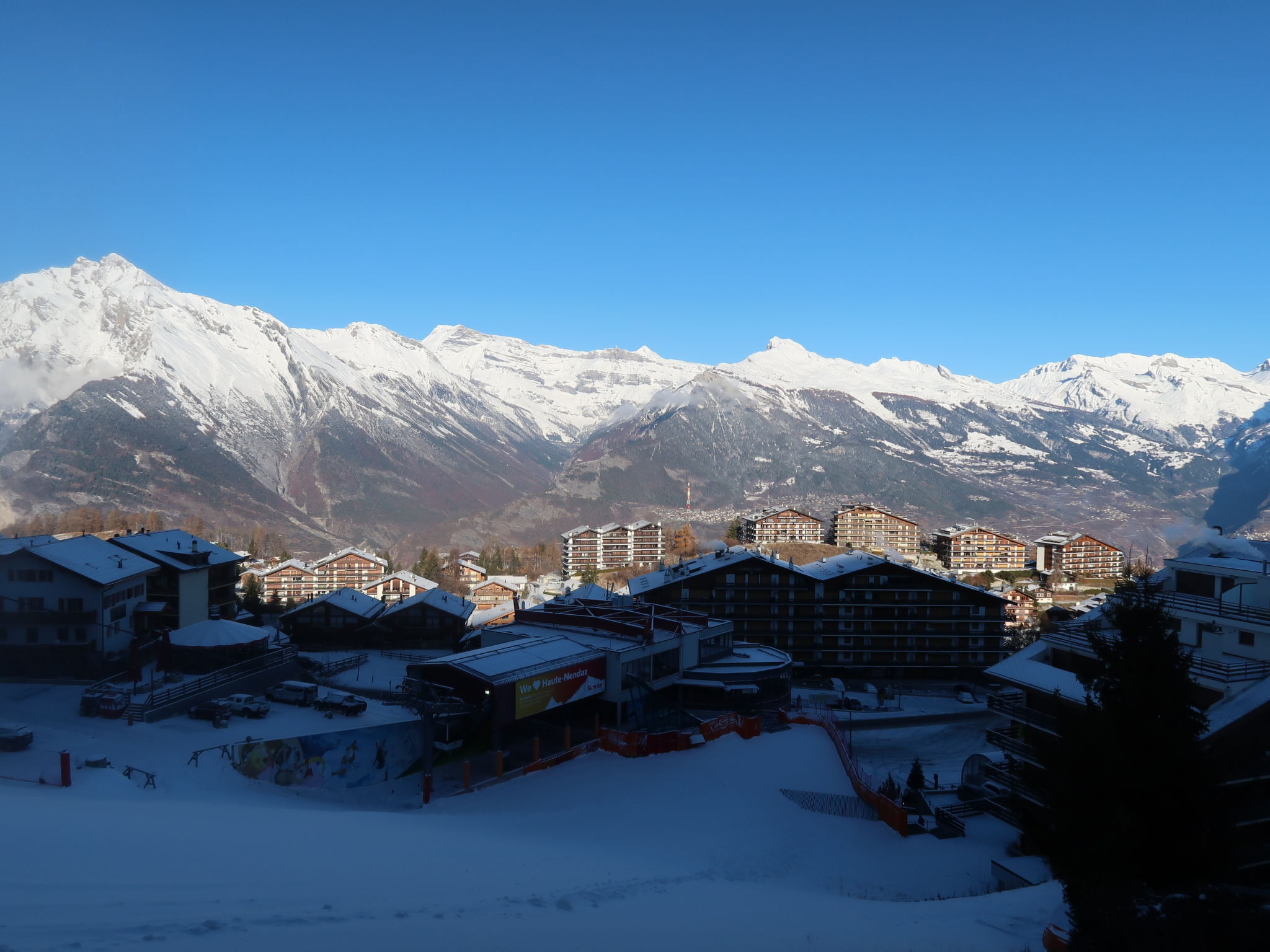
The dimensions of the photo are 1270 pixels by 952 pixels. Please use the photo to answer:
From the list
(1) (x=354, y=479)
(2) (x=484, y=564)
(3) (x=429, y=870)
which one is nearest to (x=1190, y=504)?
(2) (x=484, y=564)

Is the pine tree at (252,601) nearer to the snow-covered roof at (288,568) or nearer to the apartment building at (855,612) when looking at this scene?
the snow-covered roof at (288,568)

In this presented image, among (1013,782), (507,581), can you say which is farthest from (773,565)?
(507,581)

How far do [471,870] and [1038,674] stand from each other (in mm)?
9903

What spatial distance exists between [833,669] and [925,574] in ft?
18.1

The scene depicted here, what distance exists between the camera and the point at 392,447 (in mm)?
150500

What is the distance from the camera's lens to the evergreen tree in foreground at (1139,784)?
21.2 ft

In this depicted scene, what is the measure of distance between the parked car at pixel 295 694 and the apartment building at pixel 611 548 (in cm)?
4374

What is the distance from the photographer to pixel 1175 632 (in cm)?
706

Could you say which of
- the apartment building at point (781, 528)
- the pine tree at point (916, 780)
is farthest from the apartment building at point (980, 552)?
the pine tree at point (916, 780)

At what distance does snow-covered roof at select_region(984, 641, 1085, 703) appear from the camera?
12.1m

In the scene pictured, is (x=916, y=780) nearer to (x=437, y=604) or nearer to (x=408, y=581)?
(x=437, y=604)

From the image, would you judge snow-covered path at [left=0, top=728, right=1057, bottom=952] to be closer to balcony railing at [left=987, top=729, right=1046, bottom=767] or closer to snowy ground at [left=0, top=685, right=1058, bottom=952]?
snowy ground at [left=0, top=685, right=1058, bottom=952]

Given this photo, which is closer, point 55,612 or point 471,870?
point 471,870

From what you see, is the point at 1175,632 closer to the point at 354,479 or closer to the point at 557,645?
the point at 557,645
